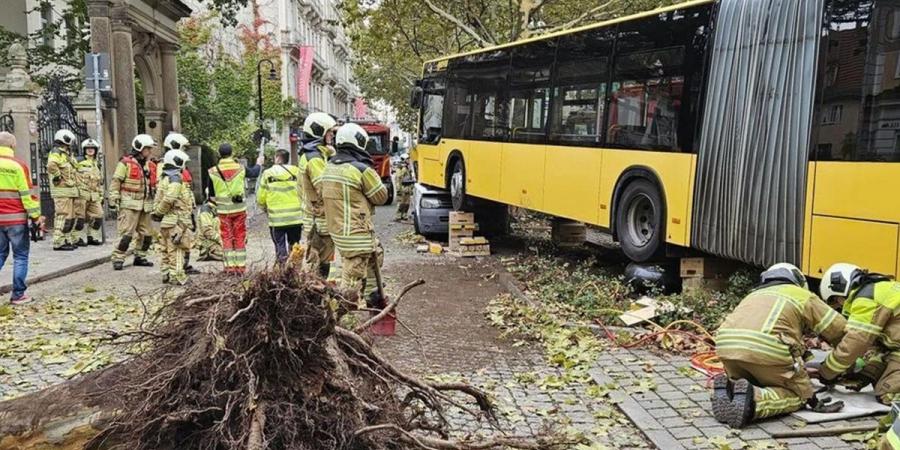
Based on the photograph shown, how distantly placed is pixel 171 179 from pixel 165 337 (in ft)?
21.3

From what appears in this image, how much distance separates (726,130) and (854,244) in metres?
1.87

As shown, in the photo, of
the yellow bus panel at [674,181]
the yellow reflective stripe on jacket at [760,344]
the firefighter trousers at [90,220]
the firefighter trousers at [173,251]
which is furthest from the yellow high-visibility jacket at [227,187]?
the yellow reflective stripe on jacket at [760,344]

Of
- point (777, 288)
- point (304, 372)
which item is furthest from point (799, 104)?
point (304, 372)

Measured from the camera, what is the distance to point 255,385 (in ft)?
11.5

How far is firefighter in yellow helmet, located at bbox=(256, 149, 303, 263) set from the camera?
30.9 ft

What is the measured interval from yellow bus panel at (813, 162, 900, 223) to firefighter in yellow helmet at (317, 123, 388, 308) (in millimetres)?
3940

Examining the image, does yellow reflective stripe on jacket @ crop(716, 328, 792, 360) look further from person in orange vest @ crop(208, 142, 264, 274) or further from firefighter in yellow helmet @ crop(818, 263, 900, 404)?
person in orange vest @ crop(208, 142, 264, 274)

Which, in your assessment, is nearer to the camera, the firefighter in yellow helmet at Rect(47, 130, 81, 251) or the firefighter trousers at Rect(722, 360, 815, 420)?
the firefighter trousers at Rect(722, 360, 815, 420)

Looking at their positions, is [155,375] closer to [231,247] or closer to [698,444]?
[698,444]

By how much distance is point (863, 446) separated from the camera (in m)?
4.36

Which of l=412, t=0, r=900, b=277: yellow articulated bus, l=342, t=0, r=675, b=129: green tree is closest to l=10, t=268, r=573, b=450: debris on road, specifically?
l=412, t=0, r=900, b=277: yellow articulated bus

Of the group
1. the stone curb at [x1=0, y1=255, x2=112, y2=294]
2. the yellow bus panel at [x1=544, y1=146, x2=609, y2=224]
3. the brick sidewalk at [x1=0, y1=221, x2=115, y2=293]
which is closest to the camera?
the stone curb at [x1=0, y1=255, x2=112, y2=294]

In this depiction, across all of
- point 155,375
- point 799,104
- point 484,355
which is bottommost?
point 484,355

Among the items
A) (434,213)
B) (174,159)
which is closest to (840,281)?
(174,159)
